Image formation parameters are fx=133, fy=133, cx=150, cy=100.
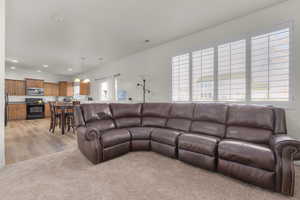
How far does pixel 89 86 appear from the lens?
284 inches

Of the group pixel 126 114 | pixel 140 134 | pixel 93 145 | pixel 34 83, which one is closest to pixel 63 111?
pixel 126 114

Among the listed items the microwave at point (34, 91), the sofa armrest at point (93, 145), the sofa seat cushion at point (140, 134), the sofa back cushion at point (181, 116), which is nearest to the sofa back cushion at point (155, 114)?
the sofa back cushion at point (181, 116)

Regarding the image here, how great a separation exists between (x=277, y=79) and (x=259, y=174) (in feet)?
5.53

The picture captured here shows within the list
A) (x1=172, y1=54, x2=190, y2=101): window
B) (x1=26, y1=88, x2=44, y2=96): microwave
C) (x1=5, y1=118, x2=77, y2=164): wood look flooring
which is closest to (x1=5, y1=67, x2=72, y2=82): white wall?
(x1=26, y1=88, x2=44, y2=96): microwave

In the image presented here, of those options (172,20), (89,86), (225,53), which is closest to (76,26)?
(172,20)

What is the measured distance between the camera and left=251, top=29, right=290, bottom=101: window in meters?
2.23

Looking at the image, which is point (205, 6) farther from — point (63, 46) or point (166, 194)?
point (63, 46)

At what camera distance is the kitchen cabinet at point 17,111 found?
6.46 meters

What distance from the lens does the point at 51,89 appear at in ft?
26.1

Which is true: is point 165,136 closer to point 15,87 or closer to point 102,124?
point 102,124

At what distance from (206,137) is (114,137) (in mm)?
1583

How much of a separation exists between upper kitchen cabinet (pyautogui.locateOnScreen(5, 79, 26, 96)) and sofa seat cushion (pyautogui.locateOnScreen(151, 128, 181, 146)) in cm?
796

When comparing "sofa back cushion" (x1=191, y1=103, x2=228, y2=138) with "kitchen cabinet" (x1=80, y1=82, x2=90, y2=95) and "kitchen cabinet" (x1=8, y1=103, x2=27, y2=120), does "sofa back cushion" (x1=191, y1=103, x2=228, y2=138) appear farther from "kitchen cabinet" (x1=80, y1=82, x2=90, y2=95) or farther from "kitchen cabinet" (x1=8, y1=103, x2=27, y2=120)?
"kitchen cabinet" (x1=8, y1=103, x2=27, y2=120)

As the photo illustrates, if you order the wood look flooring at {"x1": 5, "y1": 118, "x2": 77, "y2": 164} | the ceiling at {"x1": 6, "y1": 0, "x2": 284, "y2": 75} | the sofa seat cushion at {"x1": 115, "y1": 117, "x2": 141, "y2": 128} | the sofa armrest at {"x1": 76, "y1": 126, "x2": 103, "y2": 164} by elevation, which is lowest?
the wood look flooring at {"x1": 5, "y1": 118, "x2": 77, "y2": 164}
